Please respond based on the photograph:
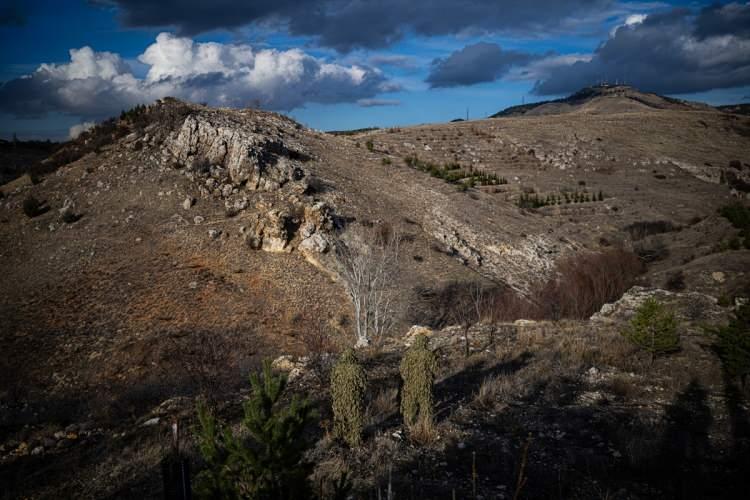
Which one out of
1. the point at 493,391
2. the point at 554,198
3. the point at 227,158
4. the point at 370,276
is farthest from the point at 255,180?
the point at 554,198

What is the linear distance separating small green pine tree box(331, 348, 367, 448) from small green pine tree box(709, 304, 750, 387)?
706 cm

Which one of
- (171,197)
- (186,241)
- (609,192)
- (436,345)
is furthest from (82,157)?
(609,192)

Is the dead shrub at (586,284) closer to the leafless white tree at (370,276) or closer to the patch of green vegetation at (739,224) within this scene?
the patch of green vegetation at (739,224)

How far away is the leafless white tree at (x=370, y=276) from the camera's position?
608 inches

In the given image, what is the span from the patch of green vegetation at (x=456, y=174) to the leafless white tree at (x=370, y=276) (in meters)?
13.5

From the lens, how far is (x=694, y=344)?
11344 millimetres

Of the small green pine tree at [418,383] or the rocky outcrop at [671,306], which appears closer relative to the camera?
the small green pine tree at [418,383]

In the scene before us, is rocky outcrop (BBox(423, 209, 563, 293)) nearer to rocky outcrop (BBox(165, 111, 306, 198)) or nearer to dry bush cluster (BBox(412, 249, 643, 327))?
dry bush cluster (BBox(412, 249, 643, 327))

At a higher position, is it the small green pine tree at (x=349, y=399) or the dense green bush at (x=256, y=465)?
the dense green bush at (x=256, y=465)

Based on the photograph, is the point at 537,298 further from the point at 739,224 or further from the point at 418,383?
the point at 418,383

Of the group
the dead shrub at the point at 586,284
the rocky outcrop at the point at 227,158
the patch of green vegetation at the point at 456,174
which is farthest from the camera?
the patch of green vegetation at the point at 456,174

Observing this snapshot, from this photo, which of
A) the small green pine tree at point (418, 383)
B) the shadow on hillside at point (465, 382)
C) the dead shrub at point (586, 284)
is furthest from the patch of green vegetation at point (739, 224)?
the small green pine tree at point (418, 383)

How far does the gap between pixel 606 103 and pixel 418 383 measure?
108m

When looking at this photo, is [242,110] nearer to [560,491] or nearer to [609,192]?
[609,192]
